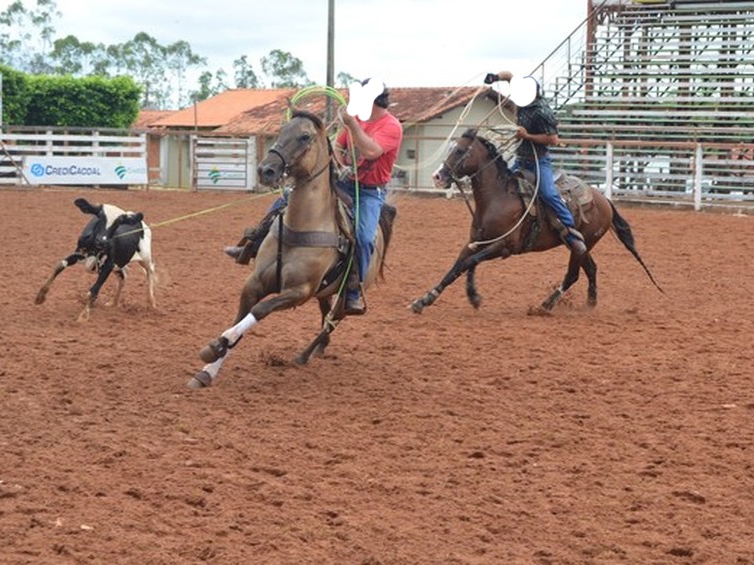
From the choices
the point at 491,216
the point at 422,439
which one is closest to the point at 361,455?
the point at 422,439

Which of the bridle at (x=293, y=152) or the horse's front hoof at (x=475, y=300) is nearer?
the bridle at (x=293, y=152)

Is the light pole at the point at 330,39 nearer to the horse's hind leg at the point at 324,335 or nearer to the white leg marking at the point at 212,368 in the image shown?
the horse's hind leg at the point at 324,335

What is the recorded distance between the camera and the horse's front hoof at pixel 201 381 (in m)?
7.63

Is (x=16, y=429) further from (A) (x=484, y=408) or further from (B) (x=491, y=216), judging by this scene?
(B) (x=491, y=216)

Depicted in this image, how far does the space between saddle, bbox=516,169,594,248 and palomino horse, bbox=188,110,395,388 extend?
351 cm

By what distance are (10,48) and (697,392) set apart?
10157 cm

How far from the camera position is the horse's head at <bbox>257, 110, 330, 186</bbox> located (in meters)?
7.26

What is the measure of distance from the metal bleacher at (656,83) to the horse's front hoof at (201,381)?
20.2m

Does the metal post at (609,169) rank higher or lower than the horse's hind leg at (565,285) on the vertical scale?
higher

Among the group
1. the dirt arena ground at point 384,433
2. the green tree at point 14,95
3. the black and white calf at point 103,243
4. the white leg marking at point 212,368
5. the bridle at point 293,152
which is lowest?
the dirt arena ground at point 384,433

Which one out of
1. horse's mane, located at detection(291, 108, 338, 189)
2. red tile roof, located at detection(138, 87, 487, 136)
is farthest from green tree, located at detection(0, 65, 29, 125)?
horse's mane, located at detection(291, 108, 338, 189)

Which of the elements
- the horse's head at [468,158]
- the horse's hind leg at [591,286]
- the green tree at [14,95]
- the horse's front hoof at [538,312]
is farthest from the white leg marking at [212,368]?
the green tree at [14,95]

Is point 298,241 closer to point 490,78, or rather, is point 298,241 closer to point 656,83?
point 490,78

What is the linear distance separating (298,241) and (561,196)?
14.8 ft
